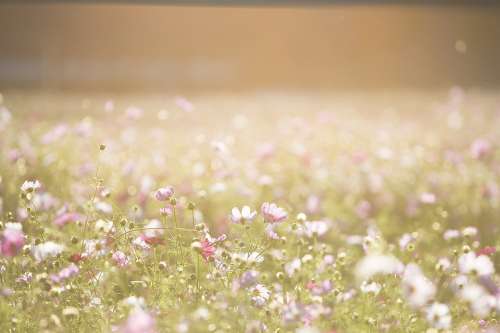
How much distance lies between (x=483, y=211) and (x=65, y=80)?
26.9 feet

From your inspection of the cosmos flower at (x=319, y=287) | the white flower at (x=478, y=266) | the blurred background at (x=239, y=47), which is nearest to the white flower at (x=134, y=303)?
the cosmos flower at (x=319, y=287)

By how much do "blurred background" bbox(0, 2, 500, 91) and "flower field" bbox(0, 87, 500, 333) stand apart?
11.7 ft

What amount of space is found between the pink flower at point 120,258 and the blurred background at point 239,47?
8520mm

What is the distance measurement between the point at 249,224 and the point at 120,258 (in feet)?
1.08

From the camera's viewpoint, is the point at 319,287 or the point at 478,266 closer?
the point at 478,266

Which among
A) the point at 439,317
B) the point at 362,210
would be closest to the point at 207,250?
the point at 439,317

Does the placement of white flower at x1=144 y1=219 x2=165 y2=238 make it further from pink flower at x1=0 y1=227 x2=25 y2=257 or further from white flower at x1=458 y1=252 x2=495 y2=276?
white flower at x1=458 y1=252 x2=495 y2=276

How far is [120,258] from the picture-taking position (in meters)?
1.63

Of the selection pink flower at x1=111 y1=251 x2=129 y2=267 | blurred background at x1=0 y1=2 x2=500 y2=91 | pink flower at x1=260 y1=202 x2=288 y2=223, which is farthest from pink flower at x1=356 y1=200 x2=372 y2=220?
blurred background at x1=0 y1=2 x2=500 y2=91

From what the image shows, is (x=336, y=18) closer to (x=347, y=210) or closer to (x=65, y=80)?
(x=65, y=80)

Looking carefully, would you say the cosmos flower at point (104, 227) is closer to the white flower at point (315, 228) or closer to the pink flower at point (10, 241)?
the pink flower at point (10, 241)

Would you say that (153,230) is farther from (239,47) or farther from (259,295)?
(239,47)

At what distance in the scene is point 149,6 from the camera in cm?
1088

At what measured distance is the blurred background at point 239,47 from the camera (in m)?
10.4
